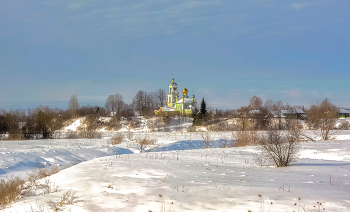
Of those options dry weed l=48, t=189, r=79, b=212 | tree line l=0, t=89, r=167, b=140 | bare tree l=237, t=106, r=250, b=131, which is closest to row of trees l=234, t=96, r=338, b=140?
bare tree l=237, t=106, r=250, b=131

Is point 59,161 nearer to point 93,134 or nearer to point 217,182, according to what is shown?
point 217,182

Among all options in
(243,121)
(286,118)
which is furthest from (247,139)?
(286,118)

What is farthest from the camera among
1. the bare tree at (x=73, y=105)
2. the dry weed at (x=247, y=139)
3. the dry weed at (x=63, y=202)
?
the bare tree at (x=73, y=105)

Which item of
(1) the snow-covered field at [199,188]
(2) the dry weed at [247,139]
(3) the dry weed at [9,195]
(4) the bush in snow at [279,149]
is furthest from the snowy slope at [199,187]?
(2) the dry weed at [247,139]

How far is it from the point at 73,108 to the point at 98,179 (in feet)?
279

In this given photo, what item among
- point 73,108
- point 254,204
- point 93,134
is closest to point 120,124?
point 73,108

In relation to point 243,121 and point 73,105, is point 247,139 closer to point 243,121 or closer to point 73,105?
point 243,121

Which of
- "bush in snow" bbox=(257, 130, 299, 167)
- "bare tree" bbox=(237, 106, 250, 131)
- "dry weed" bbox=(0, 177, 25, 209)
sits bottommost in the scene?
"dry weed" bbox=(0, 177, 25, 209)

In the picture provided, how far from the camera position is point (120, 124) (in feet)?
236

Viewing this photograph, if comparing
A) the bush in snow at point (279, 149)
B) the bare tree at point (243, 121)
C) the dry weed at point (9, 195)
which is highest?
the bare tree at point (243, 121)

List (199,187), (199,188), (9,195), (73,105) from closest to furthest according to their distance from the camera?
(9,195) → (199,188) → (199,187) → (73,105)

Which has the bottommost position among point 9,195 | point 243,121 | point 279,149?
point 9,195

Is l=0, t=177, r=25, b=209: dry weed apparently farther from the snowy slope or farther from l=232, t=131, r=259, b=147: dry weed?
l=232, t=131, r=259, b=147: dry weed

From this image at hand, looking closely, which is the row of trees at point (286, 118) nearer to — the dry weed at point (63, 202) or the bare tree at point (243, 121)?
the bare tree at point (243, 121)
